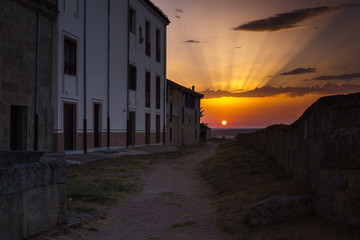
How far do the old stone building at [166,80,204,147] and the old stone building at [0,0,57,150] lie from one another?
16.7 metres

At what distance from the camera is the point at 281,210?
448 cm

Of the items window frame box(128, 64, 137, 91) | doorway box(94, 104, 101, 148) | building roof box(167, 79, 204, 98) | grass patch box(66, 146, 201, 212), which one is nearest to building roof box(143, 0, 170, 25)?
window frame box(128, 64, 137, 91)

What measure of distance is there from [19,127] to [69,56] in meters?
4.28

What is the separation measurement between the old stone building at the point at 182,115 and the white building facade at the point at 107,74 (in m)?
4.86

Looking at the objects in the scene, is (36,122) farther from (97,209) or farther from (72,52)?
(97,209)

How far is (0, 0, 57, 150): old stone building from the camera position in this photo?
11203 millimetres

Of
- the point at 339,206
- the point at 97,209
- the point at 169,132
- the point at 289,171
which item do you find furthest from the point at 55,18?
the point at 169,132

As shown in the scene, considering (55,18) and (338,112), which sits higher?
(55,18)

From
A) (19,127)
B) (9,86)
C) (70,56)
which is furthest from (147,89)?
(9,86)

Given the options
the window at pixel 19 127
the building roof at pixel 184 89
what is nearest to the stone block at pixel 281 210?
the window at pixel 19 127

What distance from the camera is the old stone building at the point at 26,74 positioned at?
11203 millimetres

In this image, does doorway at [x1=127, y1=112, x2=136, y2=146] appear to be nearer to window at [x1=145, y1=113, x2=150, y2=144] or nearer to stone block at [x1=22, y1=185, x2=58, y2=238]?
window at [x1=145, y1=113, x2=150, y2=144]

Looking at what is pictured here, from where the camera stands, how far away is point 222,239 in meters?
4.66

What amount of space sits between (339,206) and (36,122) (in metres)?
11.8
